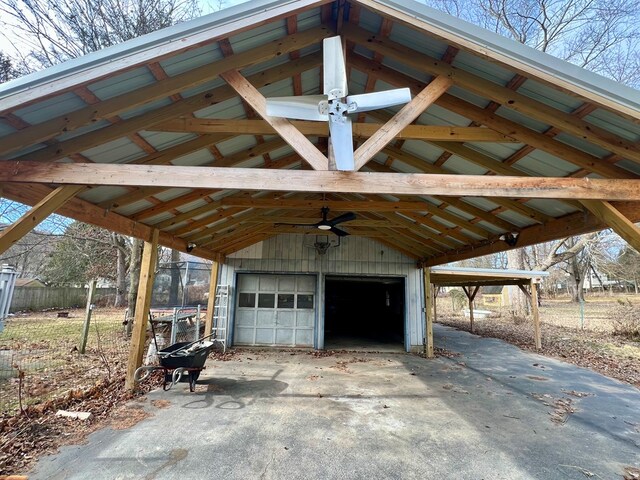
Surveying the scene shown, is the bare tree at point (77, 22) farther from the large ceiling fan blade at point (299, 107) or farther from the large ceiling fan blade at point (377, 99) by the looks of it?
the large ceiling fan blade at point (377, 99)

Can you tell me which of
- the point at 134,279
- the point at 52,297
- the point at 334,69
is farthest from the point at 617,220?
the point at 52,297

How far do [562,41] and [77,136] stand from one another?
597 inches

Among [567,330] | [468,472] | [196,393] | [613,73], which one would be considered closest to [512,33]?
[613,73]

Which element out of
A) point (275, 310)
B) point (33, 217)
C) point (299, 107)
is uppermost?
point (299, 107)

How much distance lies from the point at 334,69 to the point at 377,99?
39 centimetres

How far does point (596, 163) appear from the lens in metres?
3.09

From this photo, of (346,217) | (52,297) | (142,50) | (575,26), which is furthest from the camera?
(52,297)

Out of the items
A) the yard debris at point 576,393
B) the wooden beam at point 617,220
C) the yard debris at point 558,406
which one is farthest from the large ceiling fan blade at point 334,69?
the yard debris at point 576,393

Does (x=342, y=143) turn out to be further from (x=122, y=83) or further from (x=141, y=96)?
(x=122, y=83)

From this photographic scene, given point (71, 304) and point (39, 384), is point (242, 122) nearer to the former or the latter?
point (39, 384)

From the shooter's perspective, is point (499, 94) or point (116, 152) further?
point (116, 152)

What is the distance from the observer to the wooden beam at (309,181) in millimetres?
2730

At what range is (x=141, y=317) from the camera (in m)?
5.04

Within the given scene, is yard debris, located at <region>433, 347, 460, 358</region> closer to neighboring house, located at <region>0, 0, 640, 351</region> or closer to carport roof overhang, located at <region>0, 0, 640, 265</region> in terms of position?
neighboring house, located at <region>0, 0, 640, 351</region>
